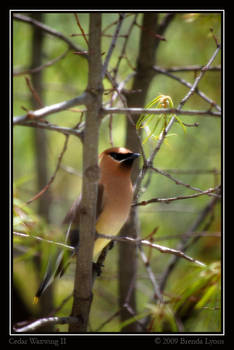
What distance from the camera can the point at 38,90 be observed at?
14.4ft

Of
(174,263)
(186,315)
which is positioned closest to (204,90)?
(174,263)

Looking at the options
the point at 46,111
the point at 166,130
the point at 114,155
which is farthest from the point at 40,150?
the point at 46,111

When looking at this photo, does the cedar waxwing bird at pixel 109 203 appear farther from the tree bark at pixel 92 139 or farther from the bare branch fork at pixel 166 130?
the tree bark at pixel 92 139

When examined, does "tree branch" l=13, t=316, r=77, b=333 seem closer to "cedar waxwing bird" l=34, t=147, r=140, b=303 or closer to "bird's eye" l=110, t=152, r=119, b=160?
"cedar waxwing bird" l=34, t=147, r=140, b=303

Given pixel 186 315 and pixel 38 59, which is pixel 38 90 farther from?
pixel 186 315

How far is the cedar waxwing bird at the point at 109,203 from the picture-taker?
2.59 meters

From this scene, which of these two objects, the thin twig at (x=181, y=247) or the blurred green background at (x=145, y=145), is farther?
the blurred green background at (x=145, y=145)

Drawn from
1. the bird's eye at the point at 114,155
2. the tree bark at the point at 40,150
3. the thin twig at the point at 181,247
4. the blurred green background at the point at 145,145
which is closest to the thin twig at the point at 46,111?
the bird's eye at the point at 114,155

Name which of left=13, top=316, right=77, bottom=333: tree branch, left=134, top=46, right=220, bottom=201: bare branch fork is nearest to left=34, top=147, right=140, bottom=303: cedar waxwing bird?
left=134, top=46, right=220, bottom=201: bare branch fork

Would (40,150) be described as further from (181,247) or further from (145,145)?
(181,247)

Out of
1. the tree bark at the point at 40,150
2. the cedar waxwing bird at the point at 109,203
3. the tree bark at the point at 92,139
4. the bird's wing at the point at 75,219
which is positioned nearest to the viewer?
the tree bark at the point at 92,139

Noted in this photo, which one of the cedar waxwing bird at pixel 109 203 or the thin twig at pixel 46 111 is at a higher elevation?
the thin twig at pixel 46 111

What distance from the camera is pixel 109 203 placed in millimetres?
2740

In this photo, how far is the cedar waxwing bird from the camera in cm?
259
